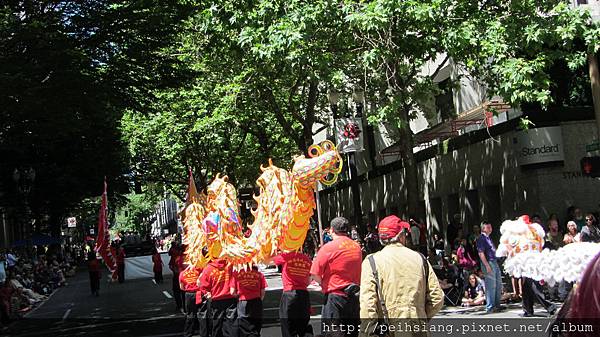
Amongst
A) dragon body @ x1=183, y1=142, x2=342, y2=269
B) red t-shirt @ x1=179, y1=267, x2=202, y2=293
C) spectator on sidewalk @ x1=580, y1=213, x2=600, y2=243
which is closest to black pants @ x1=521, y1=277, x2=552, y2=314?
spectator on sidewalk @ x1=580, y1=213, x2=600, y2=243

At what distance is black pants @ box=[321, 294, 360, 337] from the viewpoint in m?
8.12

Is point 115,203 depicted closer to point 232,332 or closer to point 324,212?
point 324,212

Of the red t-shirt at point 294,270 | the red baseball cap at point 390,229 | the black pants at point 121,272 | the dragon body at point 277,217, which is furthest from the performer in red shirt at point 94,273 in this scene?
the red baseball cap at point 390,229

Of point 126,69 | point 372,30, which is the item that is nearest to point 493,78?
point 372,30

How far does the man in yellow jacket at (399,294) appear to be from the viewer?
599cm

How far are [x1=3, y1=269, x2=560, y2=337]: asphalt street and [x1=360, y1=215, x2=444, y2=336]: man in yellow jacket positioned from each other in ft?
18.5

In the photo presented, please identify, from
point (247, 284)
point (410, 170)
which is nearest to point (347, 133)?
point (410, 170)

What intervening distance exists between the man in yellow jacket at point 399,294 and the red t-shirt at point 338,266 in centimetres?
196

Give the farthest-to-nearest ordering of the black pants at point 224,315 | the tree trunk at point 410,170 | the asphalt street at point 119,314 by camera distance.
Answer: the tree trunk at point 410,170 → the asphalt street at point 119,314 → the black pants at point 224,315

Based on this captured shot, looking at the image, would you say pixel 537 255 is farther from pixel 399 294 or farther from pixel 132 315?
pixel 132 315

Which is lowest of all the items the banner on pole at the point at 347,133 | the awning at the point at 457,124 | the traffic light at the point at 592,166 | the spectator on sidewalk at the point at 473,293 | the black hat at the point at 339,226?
the spectator on sidewalk at the point at 473,293

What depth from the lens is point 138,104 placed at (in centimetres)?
1745

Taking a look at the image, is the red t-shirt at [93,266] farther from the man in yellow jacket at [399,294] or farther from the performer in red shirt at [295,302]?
the man in yellow jacket at [399,294]

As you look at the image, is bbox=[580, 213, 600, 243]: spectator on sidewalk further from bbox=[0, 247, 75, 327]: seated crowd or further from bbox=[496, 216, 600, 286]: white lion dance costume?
bbox=[0, 247, 75, 327]: seated crowd
